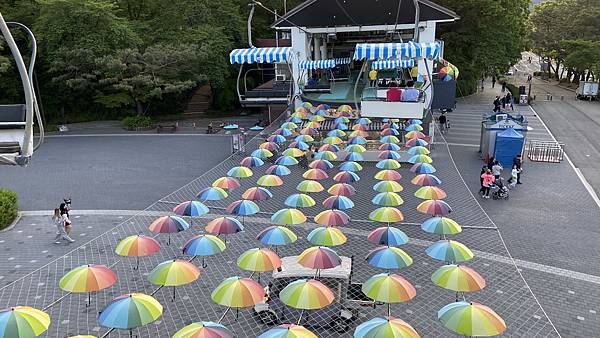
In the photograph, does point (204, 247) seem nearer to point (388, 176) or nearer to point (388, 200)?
point (388, 200)

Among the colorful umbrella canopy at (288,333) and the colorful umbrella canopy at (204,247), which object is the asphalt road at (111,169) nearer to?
the colorful umbrella canopy at (204,247)

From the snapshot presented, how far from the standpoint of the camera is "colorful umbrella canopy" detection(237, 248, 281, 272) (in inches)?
389

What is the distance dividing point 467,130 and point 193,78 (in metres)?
18.4

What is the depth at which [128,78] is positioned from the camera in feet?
105

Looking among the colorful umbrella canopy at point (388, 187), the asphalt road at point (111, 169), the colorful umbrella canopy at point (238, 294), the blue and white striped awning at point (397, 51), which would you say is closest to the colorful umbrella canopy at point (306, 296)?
the colorful umbrella canopy at point (238, 294)

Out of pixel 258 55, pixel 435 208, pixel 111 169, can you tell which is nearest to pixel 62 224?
pixel 111 169

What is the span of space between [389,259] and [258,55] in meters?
17.3

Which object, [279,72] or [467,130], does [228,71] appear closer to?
[279,72]

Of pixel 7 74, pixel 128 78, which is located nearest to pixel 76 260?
pixel 128 78

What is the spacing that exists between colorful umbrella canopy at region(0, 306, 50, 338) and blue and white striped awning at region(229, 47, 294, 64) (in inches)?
728

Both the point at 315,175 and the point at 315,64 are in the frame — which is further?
the point at 315,64

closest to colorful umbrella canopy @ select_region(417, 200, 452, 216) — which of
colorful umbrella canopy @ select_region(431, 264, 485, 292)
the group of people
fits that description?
colorful umbrella canopy @ select_region(431, 264, 485, 292)

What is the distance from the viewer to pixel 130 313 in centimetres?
799

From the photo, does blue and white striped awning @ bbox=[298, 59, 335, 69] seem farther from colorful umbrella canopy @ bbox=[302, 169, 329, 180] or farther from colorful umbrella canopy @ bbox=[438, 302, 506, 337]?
colorful umbrella canopy @ bbox=[438, 302, 506, 337]
